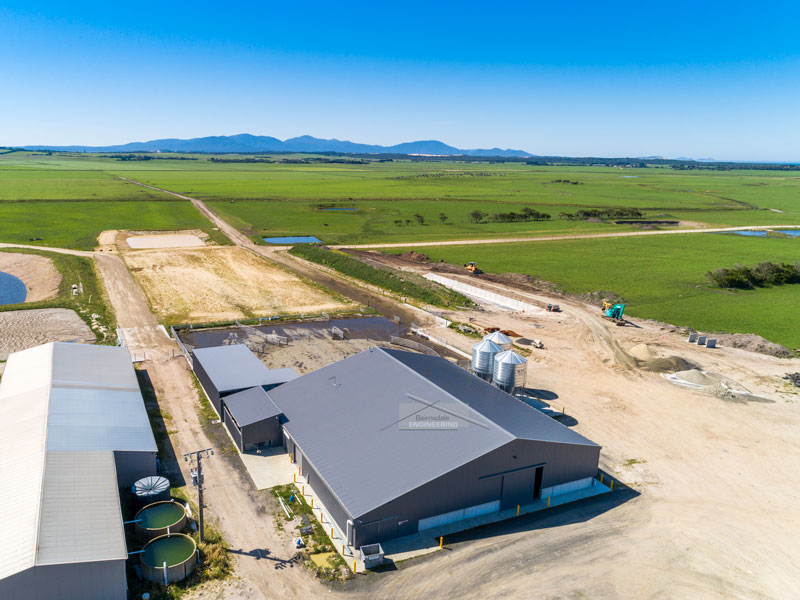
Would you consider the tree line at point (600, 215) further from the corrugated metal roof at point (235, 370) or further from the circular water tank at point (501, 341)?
the corrugated metal roof at point (235, 370)

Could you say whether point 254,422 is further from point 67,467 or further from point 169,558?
point 169,558

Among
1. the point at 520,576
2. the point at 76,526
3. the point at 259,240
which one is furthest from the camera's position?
the point at 259,240

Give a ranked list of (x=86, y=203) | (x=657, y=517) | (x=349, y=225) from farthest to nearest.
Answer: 1. (x=86, y=203)
2. (x=349, y=225)
3. (x=657, y=517)

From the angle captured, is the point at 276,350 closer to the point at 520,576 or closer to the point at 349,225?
the point at 520,576

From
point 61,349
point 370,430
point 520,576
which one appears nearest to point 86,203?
point 61,349

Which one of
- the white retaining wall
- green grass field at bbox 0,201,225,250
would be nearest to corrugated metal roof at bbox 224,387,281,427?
the white retaining wall

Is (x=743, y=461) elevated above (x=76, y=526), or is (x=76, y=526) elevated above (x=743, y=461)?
(x=76, y=526)

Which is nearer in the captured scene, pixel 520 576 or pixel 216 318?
pixel 520 576
